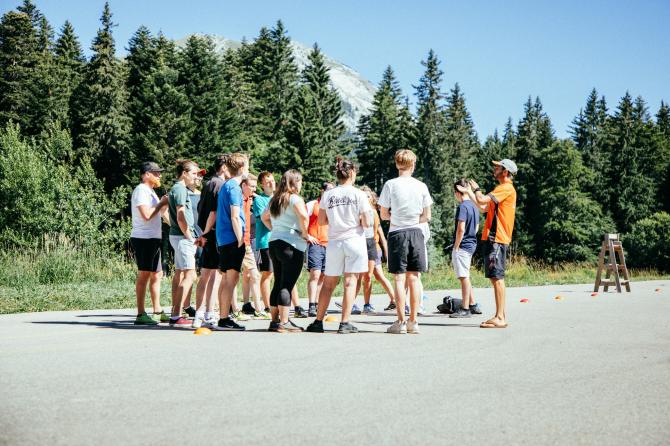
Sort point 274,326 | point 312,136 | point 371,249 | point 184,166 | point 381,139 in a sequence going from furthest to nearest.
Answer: point 381,139
point 312,136
point 371,249
point 184,166
point 274,326

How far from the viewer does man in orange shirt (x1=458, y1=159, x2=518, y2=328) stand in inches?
356

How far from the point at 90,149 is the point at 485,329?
2175 inches

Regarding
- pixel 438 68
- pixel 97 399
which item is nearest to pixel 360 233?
pixel 97 399

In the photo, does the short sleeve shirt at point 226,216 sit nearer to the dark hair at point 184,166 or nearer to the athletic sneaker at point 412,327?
the dark hair at point 184,166

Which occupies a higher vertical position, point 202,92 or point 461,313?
point 202,92

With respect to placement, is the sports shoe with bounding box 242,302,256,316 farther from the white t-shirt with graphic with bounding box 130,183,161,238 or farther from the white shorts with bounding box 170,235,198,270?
the white t-shirt with graphic with bounding box 130,183,161,238

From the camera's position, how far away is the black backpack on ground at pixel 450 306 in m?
10.8

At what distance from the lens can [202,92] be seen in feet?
203

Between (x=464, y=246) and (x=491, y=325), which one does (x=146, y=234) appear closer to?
(x=491, y=325)

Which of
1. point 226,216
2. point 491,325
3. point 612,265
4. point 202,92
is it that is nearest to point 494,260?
point 491,325

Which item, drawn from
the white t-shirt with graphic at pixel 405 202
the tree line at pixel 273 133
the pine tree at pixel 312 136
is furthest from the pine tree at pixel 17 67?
the white t-shirt with graphic at pixel 405 202

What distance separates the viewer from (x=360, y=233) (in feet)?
27.7

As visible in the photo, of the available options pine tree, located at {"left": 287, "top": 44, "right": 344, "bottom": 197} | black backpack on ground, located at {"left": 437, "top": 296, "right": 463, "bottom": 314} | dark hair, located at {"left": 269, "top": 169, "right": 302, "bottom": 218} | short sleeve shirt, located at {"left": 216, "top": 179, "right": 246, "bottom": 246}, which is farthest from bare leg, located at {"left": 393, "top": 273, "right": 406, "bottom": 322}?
pine tree, located at {"left": 287, "top": 44, "right": 344, "bottom": 197}

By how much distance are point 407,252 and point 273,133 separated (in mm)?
63721
